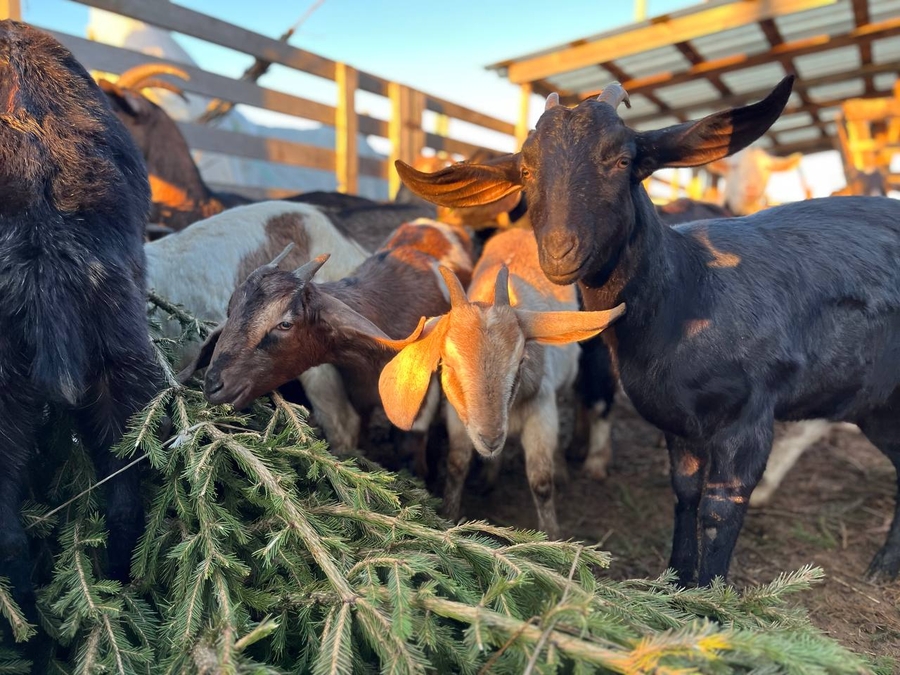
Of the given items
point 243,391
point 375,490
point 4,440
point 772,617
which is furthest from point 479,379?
point 4,440

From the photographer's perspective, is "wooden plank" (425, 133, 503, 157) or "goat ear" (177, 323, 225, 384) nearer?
"goat ear" (177, 323, 225, 384)

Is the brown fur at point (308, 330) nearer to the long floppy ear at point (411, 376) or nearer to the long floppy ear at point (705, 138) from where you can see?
the long floppy ear at point (411, 376)

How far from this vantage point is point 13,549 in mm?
1779

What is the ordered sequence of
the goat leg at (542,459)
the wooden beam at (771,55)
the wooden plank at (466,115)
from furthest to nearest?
1. the wooden plank at (466,115)
2. the wooden beam at (771,55)
3. the goat leg at (542,459)

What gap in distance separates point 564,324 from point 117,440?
1.54 metres

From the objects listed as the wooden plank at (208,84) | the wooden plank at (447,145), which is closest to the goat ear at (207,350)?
the wooden plank at (208,84)

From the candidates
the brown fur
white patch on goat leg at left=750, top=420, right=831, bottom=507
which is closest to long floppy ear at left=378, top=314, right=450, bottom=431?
the brown fur

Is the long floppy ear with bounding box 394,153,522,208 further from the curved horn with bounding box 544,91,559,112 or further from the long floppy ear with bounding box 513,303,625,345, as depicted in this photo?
the long floppy ear with bounding box 513,303,625,345

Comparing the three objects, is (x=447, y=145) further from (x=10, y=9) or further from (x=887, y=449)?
(x=887, y=449)

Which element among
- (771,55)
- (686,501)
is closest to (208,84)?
(686,501)

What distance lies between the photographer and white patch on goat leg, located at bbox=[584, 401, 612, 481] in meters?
4.58

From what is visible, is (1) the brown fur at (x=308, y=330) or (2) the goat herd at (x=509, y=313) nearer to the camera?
(2) the goat herd at (x=509, y=313)

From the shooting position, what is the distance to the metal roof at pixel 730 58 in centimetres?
718

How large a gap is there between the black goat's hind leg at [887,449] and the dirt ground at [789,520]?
3.2 inches
